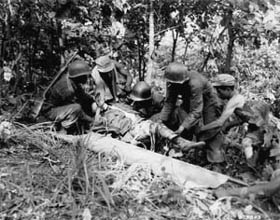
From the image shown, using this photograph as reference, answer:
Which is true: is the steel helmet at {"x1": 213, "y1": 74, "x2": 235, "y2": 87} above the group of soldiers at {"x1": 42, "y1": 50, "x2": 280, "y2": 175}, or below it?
above

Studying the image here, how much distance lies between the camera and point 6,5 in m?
6.91

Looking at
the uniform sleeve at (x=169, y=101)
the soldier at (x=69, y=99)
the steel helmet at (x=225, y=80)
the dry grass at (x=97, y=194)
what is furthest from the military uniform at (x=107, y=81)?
the dry grass at (x=97, y=194)

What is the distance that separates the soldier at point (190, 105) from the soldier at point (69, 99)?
4.14ft

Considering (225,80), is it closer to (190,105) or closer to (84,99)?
(190,105)

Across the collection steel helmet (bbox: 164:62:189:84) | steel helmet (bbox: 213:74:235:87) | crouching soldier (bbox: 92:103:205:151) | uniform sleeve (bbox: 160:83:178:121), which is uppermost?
steel helmet (bbox: 164:62:189:84)

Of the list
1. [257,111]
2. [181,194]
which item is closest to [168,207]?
[181,194]

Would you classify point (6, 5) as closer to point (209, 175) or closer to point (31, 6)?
point (31, 6)

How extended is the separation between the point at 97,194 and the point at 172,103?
2.42 m

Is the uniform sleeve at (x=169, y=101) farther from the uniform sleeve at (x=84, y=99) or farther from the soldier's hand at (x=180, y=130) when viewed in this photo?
the uniform sleeve at (x=84, y=99)

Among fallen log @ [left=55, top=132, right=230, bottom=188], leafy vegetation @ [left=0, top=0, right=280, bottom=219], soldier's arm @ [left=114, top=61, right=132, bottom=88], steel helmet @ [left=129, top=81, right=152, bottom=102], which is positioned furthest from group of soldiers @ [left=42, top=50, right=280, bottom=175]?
fallen log @ [left=55, top=132, right=230, bottom=188]

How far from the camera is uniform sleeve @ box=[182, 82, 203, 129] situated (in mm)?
5855

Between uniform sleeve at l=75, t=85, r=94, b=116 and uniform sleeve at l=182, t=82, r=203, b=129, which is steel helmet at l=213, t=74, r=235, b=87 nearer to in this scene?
uniform sleeve at l=182, t=82, r=203, b=129

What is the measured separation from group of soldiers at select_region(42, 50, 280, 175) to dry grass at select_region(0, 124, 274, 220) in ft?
4.55

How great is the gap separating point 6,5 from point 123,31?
200cm
